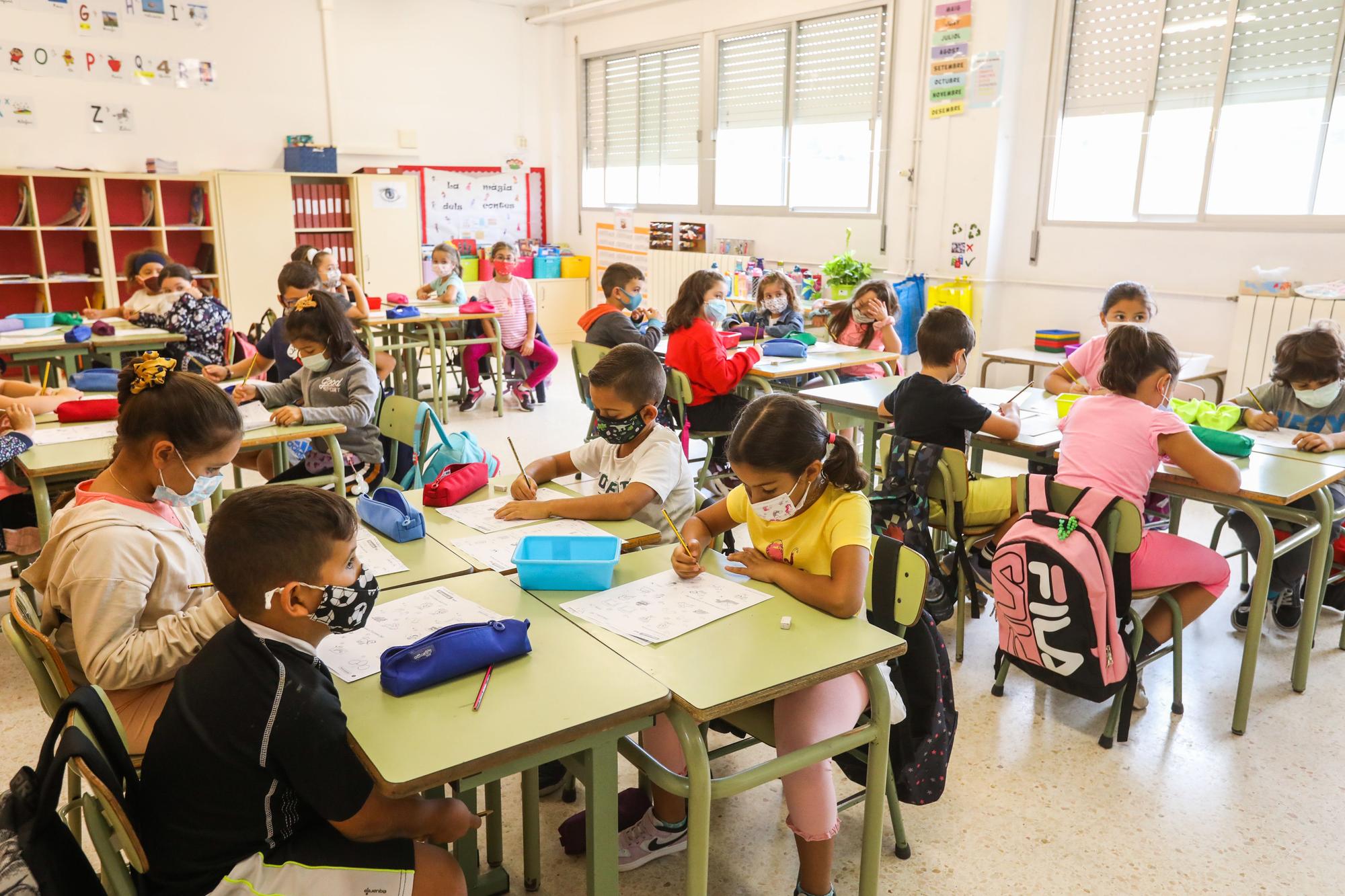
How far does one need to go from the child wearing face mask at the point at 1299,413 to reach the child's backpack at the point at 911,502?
1019mm

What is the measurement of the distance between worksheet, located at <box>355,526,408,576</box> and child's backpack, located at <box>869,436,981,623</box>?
1479 millimetres

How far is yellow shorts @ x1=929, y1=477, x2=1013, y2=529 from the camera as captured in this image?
115 inches

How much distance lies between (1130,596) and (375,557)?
78.6 inches

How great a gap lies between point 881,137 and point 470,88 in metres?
4.45

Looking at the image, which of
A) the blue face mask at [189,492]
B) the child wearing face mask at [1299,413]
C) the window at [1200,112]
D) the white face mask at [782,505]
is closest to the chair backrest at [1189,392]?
the child wearing face mask at [1299,413]

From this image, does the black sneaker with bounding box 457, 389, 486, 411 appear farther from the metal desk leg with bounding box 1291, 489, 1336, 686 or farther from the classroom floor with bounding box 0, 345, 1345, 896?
the metal desk leg with bounding box 1291, 489, 1336, 686

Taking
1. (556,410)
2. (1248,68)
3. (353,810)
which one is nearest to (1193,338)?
(1248,68)

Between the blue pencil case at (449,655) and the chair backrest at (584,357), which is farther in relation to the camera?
the chair backrest at (584,357)

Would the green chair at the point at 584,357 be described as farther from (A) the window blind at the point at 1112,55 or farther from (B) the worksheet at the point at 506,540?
Result: (A) the window blind at the point at 1112,55

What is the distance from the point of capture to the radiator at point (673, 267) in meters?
8.12

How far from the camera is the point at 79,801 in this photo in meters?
1.28

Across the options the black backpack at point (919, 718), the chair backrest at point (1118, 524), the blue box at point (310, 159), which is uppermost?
the blue box at point (310, 159)

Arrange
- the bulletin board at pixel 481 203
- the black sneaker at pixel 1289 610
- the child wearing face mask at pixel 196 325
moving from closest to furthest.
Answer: the black sneaker at pixel 1289 610, the child wearing face mask at pixel 196 325, the bulletin board at pixel 481 203

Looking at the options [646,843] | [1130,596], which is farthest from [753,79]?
[646,843]
